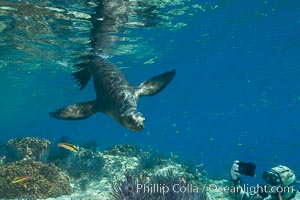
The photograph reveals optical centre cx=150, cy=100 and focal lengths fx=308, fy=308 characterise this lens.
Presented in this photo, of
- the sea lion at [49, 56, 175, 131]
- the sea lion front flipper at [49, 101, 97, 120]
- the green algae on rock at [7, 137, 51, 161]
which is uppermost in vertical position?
the sea lion at [49, 56, 175, 131]

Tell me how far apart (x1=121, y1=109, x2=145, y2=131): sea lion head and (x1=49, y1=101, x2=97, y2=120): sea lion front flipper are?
169 cm

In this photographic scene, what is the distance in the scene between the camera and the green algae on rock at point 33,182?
9.89 meters

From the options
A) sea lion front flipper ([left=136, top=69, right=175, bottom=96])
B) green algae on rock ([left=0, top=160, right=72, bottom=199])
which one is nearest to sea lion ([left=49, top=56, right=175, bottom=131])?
sea lion front flipper ([left=136, top=69, right=175, bottom=96])

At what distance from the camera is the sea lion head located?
7000 millimetres

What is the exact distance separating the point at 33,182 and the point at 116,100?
170 inches

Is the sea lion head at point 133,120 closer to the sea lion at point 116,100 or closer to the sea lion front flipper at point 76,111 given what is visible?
the sea lion at point 116,100

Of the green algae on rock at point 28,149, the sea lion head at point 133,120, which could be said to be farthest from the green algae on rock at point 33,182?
the sea lion head at point 133,120

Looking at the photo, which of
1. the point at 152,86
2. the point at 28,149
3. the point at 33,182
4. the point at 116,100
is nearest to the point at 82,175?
the point at 28,149

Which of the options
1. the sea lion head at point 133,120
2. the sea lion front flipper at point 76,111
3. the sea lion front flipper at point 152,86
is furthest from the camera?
the sea lion front flipper at point 152,86

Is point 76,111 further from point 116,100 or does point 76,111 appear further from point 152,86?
point 152,86

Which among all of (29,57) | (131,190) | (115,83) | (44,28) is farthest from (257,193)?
(29,57)

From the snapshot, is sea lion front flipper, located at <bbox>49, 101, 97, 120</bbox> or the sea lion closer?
the sea lion

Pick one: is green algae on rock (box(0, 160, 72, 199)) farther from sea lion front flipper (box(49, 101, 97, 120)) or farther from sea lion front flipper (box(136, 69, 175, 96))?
sea lion front flipper (box(136, 69, 175, 96))

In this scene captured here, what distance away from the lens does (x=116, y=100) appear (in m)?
8.54
